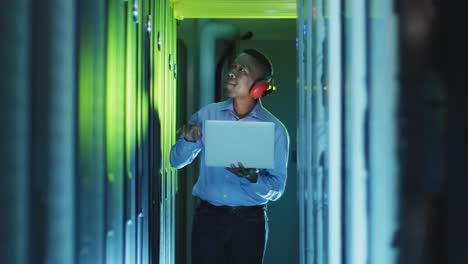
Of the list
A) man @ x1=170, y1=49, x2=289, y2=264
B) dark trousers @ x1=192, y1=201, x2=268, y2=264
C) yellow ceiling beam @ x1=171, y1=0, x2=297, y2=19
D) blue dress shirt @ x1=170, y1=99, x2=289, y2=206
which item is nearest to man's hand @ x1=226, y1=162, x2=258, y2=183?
man @ x1=170, y1=49, x2=289, y2=264

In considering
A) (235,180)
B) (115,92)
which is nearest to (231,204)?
(235,180)

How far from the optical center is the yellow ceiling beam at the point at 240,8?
3520 mm

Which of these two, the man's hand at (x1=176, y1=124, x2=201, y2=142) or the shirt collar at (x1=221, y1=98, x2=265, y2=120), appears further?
the shirt collar at (x1=221, y1=98, x2=265, y2=120)

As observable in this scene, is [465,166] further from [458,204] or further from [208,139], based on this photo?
[208,139]

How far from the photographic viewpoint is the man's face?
2.92m

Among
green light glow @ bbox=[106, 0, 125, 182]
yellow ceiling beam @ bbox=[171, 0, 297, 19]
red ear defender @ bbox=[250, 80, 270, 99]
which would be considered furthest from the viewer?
yellow ceiling beam @ bbox=[171, 0, 297, 19]

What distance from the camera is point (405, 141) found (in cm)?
103

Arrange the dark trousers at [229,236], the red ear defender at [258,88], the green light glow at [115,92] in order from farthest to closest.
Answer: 1. the red ear defender at [258,88]
2. the dark trousers at [229,236]
3. the green light glow at [115,92]

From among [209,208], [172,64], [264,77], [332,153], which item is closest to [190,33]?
[172,64]

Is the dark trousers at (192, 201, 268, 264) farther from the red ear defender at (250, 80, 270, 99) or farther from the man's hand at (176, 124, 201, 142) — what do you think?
the red ear defender at (250, 80, 270, 99)

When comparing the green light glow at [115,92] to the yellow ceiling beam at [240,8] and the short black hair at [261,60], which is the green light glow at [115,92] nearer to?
the short black hair at [261,60]

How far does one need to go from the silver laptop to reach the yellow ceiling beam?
1355 mm

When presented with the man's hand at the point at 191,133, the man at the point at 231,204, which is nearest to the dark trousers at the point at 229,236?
Answer: the man at the point at 231,204

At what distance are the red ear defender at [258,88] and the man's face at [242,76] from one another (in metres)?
0.03
